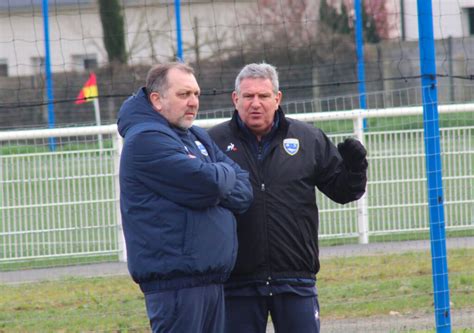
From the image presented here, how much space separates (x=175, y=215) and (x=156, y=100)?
56cm

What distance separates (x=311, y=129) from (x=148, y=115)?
92 cm

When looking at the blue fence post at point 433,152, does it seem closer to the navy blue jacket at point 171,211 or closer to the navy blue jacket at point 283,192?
the navy blue jacket at point 283,192

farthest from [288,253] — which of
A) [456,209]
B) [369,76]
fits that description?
[369,76]

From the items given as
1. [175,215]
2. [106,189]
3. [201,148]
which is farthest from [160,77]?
Answer: [106,189]

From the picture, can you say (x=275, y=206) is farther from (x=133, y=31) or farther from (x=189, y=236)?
(x=133, y=31)

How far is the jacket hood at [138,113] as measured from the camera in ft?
15.2

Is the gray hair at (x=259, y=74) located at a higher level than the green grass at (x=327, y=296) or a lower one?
Answer: higher

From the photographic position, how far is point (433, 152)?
19.7 feet

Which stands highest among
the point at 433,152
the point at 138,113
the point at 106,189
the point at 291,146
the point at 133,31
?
the point at 133,31

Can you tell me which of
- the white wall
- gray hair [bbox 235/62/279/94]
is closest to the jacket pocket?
gray hair [bbox 235/62/279/94]

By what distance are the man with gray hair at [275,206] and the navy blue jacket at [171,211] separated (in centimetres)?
34

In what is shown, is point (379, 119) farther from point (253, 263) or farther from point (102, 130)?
point (253, 263)

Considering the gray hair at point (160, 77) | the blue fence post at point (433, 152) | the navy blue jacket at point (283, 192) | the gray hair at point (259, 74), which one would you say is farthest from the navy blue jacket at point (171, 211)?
the blue fence post at point (433, 152)

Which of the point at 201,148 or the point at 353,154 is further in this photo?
the point at 353,154
